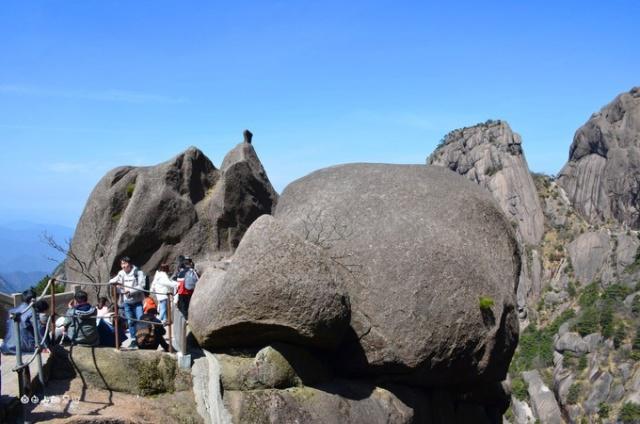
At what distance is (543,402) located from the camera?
3361 inches

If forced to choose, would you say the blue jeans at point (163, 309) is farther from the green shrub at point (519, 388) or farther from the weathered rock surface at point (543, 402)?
the green shrub at point (519, 388)

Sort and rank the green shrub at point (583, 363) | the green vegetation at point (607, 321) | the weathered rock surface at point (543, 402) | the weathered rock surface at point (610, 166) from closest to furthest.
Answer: the weathered rock surface at point (543, 402) → the green shrub at point (583, 363) → the green vegetation at point (607, 321) → the weathered rock surface at point (610, 166)

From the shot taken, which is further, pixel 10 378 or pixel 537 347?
pixel 537 347

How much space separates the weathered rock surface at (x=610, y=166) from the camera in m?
129

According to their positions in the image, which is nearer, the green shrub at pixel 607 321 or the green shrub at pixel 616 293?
the green shrub at pixel 607 321

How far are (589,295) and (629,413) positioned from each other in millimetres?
42202

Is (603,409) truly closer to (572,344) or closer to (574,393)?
(574,393)

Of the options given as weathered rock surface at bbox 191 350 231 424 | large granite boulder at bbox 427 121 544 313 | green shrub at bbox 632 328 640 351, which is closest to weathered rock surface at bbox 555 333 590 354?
green shrub at bbox 632 328 640 351

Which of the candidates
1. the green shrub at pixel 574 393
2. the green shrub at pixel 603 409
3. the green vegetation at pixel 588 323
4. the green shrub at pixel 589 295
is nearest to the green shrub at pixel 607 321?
the green vegetation at pixel 588 323

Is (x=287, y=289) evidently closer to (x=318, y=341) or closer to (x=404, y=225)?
(x=318, y=341)

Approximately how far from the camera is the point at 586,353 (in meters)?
86.1

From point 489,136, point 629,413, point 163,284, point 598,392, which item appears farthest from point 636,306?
point 163,284

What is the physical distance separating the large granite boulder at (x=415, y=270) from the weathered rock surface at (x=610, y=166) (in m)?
126

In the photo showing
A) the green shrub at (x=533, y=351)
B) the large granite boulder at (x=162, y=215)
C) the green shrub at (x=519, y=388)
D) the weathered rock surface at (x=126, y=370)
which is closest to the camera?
the weathered rock surface at (x=126, y=370)
